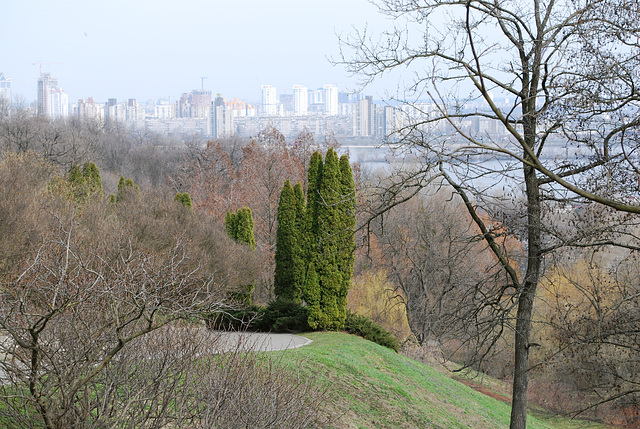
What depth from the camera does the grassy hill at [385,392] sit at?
10.1 metres

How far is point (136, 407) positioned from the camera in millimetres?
5016

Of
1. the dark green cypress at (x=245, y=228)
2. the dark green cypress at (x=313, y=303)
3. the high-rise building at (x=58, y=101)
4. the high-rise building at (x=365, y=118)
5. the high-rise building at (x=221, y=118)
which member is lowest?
the dark green cypress at (x=313, y=303)

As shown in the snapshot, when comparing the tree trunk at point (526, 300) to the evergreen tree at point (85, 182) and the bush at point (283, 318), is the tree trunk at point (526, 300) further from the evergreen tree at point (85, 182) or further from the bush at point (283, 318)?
the evergreen tree at point (85, 182)

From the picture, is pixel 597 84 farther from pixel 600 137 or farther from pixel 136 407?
pixel 136 407

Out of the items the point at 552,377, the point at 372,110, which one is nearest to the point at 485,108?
the point at 552,377

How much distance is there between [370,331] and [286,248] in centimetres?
542

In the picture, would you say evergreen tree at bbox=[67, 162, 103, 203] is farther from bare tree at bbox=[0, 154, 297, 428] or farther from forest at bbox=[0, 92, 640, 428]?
bare tree at bbox=[0, 154, 297, 428]

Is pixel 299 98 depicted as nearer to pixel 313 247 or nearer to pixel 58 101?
pixel 58 101

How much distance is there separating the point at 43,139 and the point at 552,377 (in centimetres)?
3356

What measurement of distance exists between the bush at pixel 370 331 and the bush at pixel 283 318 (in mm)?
1400

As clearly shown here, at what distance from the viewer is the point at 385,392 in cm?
1136

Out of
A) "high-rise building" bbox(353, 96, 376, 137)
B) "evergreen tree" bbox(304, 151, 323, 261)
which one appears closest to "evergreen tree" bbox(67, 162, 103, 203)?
"evergreen tree" bbox(304, 151, 323, 261)

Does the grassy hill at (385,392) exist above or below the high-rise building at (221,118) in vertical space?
below

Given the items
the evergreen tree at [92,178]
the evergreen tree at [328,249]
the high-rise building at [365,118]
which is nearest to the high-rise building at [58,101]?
the high-rise building at [365,118]
